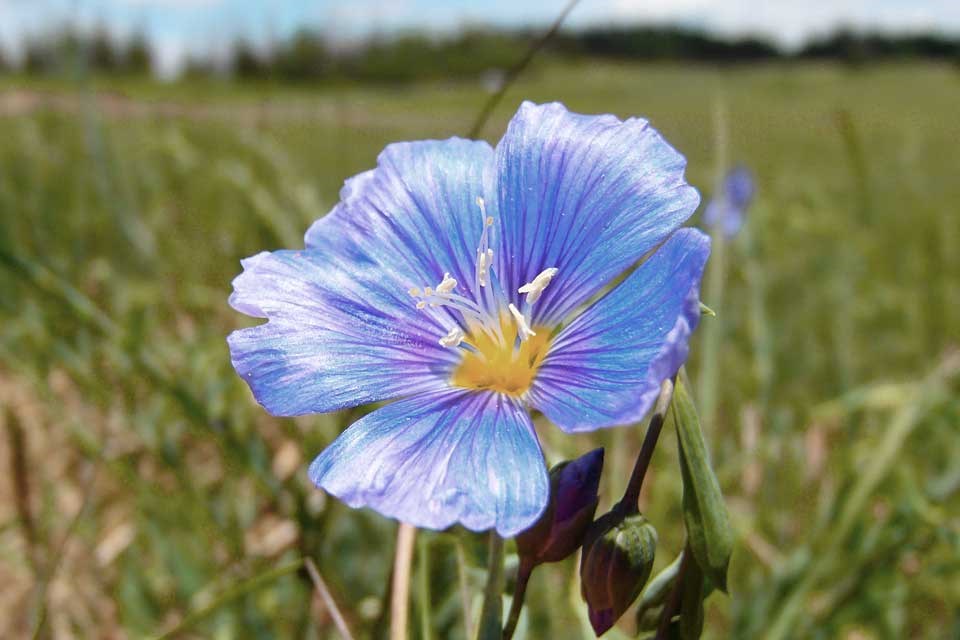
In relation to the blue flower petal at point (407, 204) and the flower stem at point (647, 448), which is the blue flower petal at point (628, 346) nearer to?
the flower stem at point (647, 448)

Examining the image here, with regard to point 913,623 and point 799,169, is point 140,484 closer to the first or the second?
point 913,623

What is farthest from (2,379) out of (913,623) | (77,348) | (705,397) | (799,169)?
(799,169)

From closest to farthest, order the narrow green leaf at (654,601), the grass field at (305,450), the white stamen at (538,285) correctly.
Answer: the narrow green leaf at (654,601) < the white stamen at (538,285) < the grass field at (305,450)

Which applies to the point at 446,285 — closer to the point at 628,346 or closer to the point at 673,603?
the point at 628,346

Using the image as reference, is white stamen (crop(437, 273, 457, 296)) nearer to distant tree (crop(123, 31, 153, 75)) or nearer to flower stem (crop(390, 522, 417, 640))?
flower stem (crop(390, 522, 417, 640))

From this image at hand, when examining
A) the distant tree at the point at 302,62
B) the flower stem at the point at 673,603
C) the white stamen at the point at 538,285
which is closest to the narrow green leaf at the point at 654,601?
the flower stem at the point at 673,603
